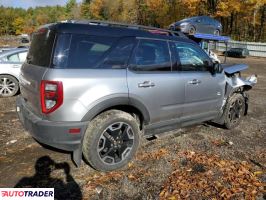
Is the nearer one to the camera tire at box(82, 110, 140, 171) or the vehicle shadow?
the vehicle shadow

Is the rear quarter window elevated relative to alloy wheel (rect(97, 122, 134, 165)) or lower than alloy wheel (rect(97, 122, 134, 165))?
elevated

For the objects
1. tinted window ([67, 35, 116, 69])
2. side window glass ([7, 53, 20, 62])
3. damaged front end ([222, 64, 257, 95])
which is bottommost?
damaged front end ([222, 64, 257, 95])

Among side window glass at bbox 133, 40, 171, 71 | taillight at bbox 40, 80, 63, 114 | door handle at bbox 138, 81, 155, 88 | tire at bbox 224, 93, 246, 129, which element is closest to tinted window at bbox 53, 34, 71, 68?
taillight at bbox 40, 80, 63, 114

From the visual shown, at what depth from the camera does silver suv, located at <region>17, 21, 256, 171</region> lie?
363 cm

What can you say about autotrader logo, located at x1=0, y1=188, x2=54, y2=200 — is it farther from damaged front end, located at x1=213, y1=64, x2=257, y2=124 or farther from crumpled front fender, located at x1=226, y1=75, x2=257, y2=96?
crumpled front fender, located at x1=226, y1=75, x2=257, y2=96

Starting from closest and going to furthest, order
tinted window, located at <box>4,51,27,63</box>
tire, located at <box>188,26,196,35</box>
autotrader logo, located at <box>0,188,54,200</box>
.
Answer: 1. autotrader logo, located at <box>0,188,54,200</box>
2. tinted window, located at <box>4,51,27,63</box>
3. tire, located at <box>188,26,196,35</box>

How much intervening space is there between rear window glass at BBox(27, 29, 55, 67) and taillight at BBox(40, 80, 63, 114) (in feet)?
0.96

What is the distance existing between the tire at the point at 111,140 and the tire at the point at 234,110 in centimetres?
249

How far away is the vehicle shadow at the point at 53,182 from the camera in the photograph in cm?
359

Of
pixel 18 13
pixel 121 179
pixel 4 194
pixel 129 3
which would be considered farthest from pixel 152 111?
pixel 18 13

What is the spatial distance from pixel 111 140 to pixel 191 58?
6.67ft

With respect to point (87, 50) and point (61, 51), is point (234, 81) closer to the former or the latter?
point (87, 50)

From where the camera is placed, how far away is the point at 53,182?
12.6 feet

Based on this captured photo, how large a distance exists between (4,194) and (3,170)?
202cm
